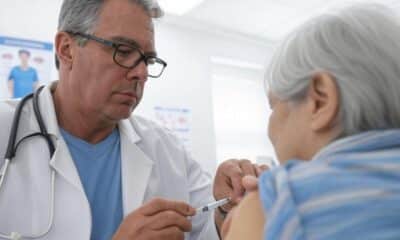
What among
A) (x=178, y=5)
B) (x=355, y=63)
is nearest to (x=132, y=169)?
(x=355, y=63)

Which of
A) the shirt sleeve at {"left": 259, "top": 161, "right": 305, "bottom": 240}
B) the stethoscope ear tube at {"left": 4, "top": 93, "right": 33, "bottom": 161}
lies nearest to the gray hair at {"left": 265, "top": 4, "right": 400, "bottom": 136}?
the shirt sleeve at {"left": 259, "top": 161, "right": 305, "bottom": 240}

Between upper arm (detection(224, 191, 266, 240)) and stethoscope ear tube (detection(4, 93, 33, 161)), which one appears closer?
upper arm (detection(224, 191, 266, 240))

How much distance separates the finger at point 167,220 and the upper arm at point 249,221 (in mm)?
379

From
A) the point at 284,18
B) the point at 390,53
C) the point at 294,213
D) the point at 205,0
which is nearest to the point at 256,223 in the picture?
the point at 294,213

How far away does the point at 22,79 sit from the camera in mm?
2564

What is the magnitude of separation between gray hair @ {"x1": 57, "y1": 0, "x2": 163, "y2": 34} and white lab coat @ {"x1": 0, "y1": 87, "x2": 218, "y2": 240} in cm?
24

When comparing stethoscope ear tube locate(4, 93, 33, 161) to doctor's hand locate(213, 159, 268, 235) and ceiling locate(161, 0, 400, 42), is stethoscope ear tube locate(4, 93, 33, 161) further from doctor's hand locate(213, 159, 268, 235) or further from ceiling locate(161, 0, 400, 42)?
ceiling locate(161, 0, 400, 42)

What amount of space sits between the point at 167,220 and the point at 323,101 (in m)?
0.52

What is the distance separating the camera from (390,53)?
21.3 inches

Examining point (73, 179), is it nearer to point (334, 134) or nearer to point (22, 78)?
point (334, 134)

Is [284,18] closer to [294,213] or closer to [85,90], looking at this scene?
[85,90]

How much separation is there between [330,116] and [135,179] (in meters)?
0.79

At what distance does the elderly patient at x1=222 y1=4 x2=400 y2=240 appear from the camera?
1.43ft

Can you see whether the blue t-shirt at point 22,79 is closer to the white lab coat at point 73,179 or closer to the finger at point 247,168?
the white lab coat at point 73,179
